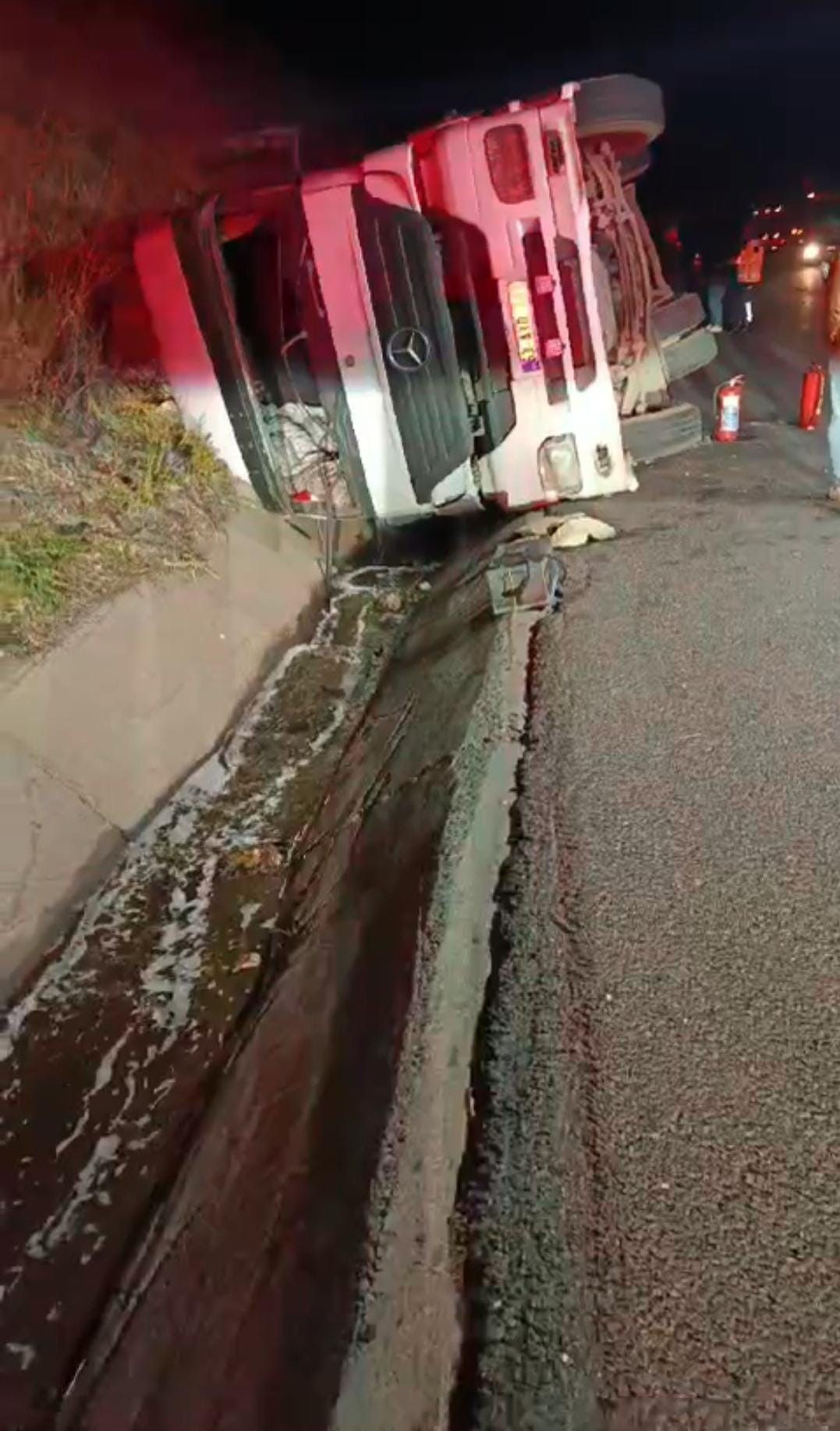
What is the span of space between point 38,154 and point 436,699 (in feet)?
20.5

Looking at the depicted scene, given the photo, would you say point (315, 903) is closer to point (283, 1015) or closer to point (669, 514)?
point (283, 1015)

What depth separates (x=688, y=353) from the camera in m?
7.36

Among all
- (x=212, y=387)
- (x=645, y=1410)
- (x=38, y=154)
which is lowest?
(x=645, y=1410)

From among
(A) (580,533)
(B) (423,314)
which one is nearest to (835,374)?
(A) (580,533)

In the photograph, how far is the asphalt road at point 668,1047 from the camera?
1.91 m

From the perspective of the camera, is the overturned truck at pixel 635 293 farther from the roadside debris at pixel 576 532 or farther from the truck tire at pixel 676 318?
the roadside debris at pixel 576 532

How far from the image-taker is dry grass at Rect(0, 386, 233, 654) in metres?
5.09

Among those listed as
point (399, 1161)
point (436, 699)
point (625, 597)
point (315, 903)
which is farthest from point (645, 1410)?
point (625, 597)

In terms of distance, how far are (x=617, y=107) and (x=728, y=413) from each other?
8.73 feet

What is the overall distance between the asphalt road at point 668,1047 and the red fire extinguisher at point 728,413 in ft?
13.1

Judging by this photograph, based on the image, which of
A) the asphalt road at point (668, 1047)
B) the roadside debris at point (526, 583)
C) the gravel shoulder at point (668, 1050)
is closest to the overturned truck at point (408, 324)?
the roadside debris at point (526, 583)

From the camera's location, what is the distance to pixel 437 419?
5988 millimetres

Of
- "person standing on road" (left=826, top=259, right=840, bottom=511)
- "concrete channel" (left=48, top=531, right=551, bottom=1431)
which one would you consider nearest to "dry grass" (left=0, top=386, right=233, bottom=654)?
"concrete channel" (left=48, top=531, right=551, bottom=1431)

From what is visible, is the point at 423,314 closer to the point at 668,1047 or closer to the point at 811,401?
the point at 668,1047
